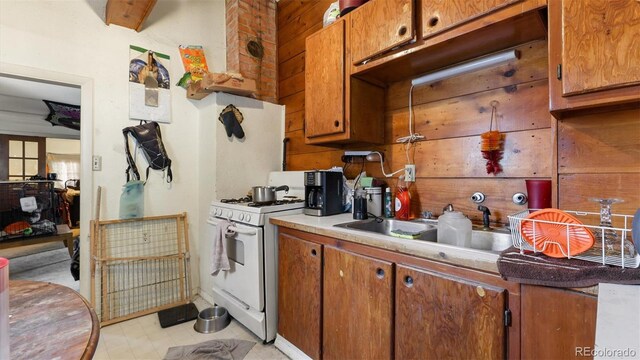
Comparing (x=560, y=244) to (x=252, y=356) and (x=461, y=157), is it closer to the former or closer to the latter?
(x=461, y=157)

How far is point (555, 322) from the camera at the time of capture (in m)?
0.84

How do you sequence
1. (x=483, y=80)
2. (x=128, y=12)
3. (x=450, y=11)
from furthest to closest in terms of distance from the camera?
(x=128, y=12)
(x=483, y=80)
(x=450, y=11)

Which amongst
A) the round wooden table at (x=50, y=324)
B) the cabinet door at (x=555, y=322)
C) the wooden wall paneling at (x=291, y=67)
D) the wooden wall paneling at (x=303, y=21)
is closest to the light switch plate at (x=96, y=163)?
the round wooden table at (x=50, y=324)

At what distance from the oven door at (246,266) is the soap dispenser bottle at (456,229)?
1.11 meters

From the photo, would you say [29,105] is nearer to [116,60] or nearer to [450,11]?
[116,60]

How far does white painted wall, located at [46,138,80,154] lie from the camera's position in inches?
274

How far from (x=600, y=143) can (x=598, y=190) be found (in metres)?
0.19

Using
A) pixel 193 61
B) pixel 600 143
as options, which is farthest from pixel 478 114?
pixel 193 61

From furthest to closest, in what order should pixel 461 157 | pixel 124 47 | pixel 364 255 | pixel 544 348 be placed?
pixel 124 47 < pixel 461 157 < pixel 364 255 < pixel 544 348

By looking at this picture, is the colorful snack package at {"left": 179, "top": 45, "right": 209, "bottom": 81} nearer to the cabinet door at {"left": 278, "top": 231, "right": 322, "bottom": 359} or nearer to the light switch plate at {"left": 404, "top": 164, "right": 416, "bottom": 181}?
the cabinet door at {"left": 278, "top": 231, "right": 322, "bottom": 359}

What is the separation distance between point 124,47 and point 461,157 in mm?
2778

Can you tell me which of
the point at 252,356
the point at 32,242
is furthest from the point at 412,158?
the point at 32,242

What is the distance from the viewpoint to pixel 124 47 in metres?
2.41

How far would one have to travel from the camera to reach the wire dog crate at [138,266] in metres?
2.28
